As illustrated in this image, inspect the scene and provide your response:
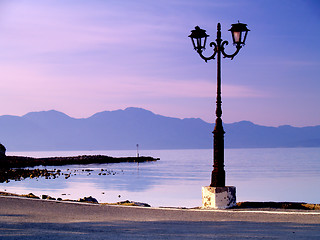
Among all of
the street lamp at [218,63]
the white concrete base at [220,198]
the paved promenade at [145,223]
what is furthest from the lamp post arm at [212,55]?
the paved promenade at [145,223]

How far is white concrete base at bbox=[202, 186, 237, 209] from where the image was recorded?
15.4 metres

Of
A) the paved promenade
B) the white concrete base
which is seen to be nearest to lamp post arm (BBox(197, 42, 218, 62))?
the white concrete base

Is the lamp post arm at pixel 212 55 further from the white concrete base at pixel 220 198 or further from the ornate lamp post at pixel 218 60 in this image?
the white concrete base at pixel 220 198

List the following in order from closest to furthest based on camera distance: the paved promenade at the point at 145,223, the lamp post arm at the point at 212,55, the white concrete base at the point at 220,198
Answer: the paved promenade at the point at 145,223 → the white concrete base at the point at 220,198 → the lamp post arm at the point at 212,55

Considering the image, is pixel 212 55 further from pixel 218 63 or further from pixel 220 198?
pixel 220 198

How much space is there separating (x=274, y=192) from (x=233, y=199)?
42.5 metres

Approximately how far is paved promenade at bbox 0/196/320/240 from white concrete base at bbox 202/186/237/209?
84 centimetres

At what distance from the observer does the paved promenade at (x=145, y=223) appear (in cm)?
1065

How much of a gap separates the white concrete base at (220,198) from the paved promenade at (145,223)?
84cm

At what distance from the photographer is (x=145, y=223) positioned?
1240cm

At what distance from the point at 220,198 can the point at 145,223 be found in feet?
12.2

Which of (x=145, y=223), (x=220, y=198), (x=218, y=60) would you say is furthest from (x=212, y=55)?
(x=145, y=223)

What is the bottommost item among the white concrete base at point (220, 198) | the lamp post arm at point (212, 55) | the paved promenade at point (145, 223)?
the paved promenade at point (145, 223)

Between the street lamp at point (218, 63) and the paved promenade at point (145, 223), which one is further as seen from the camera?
the street lamp at point (218, 63)
